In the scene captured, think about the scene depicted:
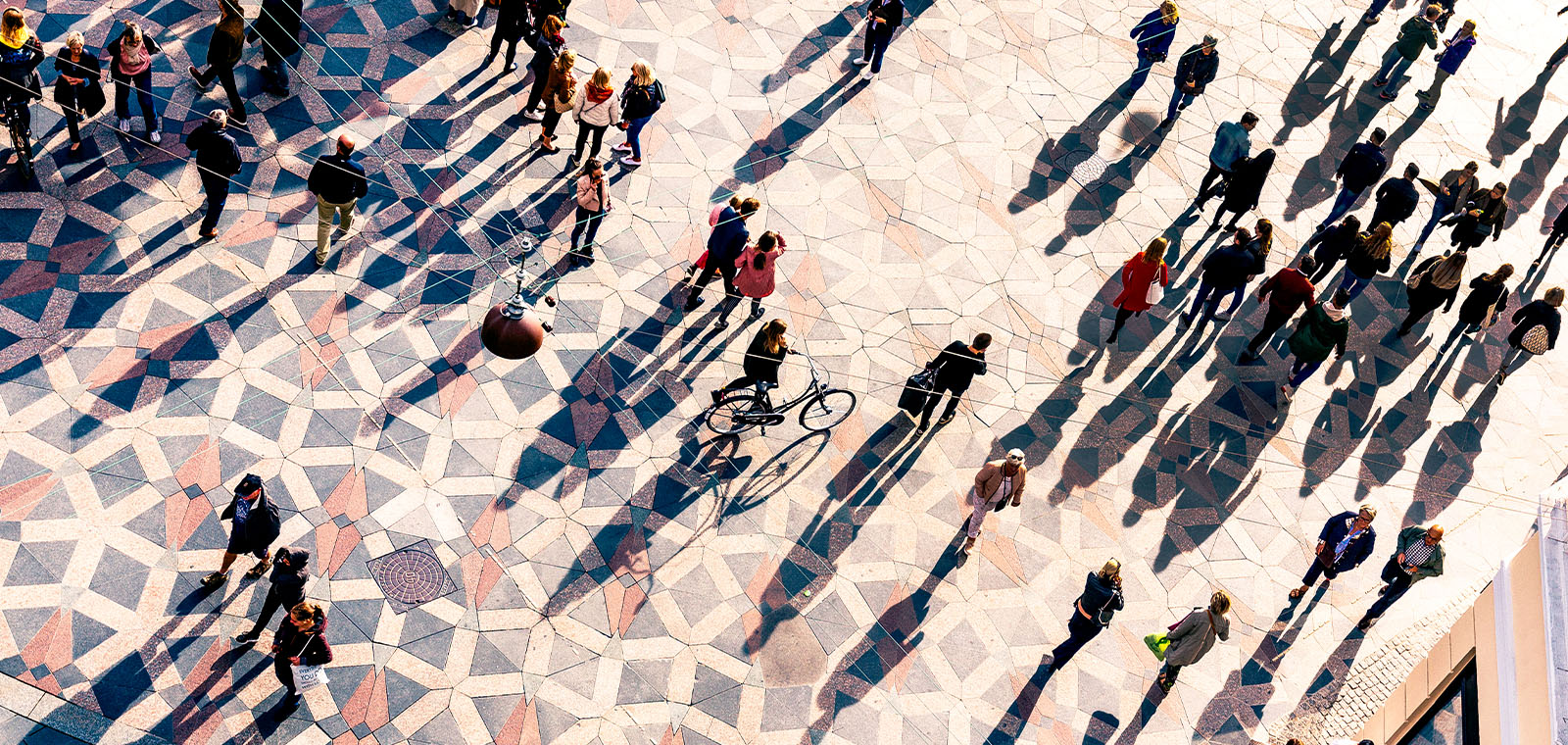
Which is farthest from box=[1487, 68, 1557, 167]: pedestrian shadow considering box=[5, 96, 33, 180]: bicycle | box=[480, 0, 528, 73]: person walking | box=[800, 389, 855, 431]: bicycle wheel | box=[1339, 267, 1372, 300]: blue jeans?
box=[5, 96, 33, 180]: bicycle

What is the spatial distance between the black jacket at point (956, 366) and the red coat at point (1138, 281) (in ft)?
7.41

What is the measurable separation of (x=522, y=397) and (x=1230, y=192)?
27.6ft

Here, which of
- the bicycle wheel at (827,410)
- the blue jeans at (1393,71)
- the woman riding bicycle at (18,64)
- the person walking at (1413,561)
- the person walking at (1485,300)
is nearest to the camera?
the person walking at (1413,561)

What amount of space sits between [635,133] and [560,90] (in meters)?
0.96

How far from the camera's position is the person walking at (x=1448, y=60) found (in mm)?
17541

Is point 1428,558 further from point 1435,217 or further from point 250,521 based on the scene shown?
point 250,521

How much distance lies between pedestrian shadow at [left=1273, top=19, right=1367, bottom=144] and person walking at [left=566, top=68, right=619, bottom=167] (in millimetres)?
8911

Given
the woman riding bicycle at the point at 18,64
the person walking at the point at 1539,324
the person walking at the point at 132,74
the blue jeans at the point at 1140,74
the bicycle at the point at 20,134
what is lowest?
the bicycle at the point at 20,134

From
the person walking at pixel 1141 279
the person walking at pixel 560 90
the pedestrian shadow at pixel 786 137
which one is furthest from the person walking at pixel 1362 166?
the person walking at pixel 560 90

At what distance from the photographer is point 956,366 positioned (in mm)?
12336

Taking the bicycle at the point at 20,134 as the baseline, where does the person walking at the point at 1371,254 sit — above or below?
above

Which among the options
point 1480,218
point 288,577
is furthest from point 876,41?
point 288,577

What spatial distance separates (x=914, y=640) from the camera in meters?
11.7

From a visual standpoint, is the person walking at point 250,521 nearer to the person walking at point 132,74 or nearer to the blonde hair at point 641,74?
the person walking at point 132,74
